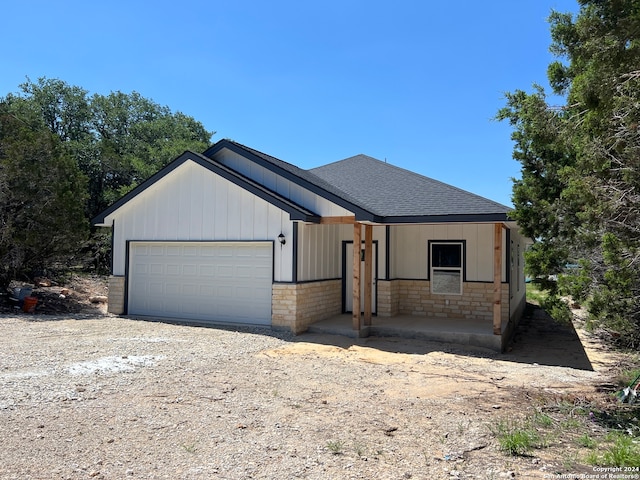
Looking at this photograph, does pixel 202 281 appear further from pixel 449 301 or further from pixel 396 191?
pixel 449 301

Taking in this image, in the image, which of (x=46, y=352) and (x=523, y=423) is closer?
(x=523, y=423)

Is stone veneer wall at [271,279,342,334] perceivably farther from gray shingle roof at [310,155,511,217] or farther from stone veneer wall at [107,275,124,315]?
stone veneer wall at [107,275,124,315]

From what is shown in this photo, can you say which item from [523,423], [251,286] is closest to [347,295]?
[251,286]

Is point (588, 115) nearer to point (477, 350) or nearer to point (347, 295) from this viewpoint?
point (477, 350)

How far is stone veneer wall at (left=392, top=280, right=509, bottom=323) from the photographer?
12547 mm

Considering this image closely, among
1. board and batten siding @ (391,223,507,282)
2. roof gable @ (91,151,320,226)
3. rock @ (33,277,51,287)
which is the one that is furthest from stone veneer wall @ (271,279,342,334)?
rock @ (33,277,51,287)

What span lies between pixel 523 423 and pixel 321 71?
48.9 ft

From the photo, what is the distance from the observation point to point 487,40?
12992 millimetres

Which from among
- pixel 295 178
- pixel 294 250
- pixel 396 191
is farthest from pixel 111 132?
pixel 294 250

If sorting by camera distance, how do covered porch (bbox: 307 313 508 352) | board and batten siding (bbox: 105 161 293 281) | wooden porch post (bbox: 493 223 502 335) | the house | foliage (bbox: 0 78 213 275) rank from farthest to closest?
foliage (bbox: 0 78 213 275), board and batten siding (bbox: 105 161 293 281), the house, covered porch (bbox: 307 313 508 352), wooden porch post (bbox: 493 223 502 335)

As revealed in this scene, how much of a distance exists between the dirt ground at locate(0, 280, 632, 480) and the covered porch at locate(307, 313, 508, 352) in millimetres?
420

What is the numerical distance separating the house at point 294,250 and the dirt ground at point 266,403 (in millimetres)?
1538

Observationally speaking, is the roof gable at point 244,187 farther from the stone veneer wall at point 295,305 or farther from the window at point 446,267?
the window at point 446,267

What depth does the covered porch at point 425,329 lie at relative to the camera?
10.2 metres
